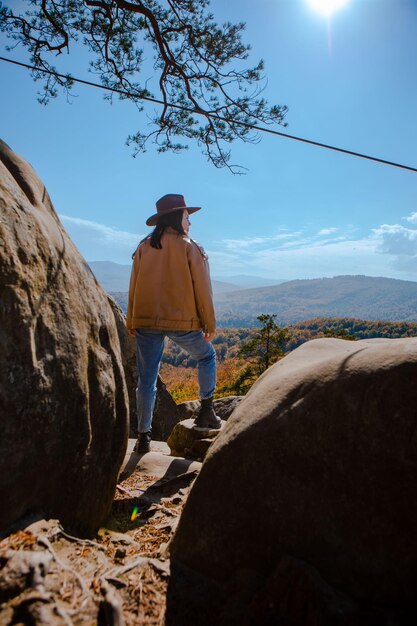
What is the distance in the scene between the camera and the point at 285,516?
2.03 m

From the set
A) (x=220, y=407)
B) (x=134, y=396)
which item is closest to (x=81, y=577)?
(x=220, y=407)

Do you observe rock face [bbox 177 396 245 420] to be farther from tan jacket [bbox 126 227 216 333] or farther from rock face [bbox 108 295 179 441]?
tan jacket [bbox 126 227 216 333]

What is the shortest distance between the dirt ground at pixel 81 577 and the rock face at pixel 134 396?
5006 mm

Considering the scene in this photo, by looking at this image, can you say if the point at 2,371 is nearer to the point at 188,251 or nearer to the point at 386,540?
the point at 386,540

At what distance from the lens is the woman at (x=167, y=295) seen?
433 centimetres

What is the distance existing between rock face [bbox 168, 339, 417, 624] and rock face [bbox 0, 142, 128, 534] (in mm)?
847

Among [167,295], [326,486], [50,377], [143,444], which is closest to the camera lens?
[326,486]

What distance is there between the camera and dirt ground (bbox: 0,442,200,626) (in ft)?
5.67

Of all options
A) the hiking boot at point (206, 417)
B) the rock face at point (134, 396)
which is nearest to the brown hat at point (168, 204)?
the hiking boot at point (206, 417)

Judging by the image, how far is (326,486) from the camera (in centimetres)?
199

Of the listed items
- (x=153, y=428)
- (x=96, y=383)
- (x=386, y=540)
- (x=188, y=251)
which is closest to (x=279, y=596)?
(x=386, y=540)

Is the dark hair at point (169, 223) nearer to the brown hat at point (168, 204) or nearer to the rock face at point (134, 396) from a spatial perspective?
the brown hat at point (168, 204)

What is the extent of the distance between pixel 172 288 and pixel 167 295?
3.8 inches

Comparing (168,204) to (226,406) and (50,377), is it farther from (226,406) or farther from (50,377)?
(226,406)
